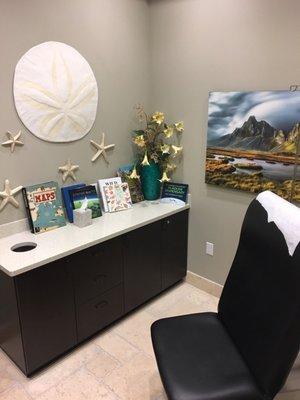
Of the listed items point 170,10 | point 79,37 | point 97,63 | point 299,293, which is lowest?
point 299,293

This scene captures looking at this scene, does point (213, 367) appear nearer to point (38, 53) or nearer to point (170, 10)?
point (38, 53)

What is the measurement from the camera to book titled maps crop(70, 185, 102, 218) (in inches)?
87.4

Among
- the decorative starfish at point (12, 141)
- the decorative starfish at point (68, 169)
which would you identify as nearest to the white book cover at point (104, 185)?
the decorative starfish at point (68, 169)

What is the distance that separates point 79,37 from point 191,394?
211cm

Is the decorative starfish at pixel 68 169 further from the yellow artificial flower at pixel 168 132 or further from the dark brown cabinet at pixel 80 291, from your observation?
the yellow artificial flower at pixel 168 132

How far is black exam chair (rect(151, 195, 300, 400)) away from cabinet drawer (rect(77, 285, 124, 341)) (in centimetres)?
62

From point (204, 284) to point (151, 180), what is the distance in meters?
0.97

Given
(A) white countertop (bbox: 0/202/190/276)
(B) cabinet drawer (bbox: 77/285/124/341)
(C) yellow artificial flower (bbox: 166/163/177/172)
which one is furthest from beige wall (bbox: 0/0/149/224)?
(B) cabinet drawer (bbox: 77/285/124/341)

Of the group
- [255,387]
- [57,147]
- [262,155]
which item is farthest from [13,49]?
[255,387]

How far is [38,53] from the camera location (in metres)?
1.94

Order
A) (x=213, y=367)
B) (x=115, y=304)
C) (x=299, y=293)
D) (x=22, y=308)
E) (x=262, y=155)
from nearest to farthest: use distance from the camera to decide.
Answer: (x=299, y=293)
(x=213, y=367)
(x=22, y=308)
(x=262, y=155)
(x=115, y=304)

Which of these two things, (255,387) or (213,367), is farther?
(213,367)

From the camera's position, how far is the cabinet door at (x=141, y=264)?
7.29 ft

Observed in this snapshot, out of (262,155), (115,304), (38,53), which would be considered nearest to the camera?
(38,53)
